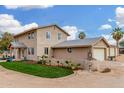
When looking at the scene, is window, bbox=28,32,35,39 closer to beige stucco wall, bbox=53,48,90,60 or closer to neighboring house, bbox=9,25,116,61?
neighboring house, bbox=9,25,116,61

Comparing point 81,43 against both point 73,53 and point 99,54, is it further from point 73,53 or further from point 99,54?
point 99,54

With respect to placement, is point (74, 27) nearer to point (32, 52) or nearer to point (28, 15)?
point (28, 15)

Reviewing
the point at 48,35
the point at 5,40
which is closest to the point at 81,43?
the point at 48,35

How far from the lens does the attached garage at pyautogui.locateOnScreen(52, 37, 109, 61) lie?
21766mm

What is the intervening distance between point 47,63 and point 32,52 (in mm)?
4496

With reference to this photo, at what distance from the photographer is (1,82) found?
41.5 ft

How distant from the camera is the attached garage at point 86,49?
71.4ft

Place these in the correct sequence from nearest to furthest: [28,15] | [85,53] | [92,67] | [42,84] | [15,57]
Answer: [42,84], [92,67], [28,15], [85,53], [15,57]

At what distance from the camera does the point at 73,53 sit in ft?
77.7

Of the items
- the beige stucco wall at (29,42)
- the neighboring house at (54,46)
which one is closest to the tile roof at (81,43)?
the neighboring house at (54,46)

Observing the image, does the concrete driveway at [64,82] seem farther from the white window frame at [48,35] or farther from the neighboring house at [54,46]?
the white window frame at [48,35]

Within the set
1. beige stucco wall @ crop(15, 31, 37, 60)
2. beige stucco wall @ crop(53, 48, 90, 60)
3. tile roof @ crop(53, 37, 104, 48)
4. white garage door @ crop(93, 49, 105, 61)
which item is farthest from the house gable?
beige stucco wall @ crop(15, 31, 37, 60)

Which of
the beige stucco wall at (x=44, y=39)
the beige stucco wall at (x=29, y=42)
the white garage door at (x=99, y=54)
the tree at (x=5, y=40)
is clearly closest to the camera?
the white garage door at (x=99, y=54)
